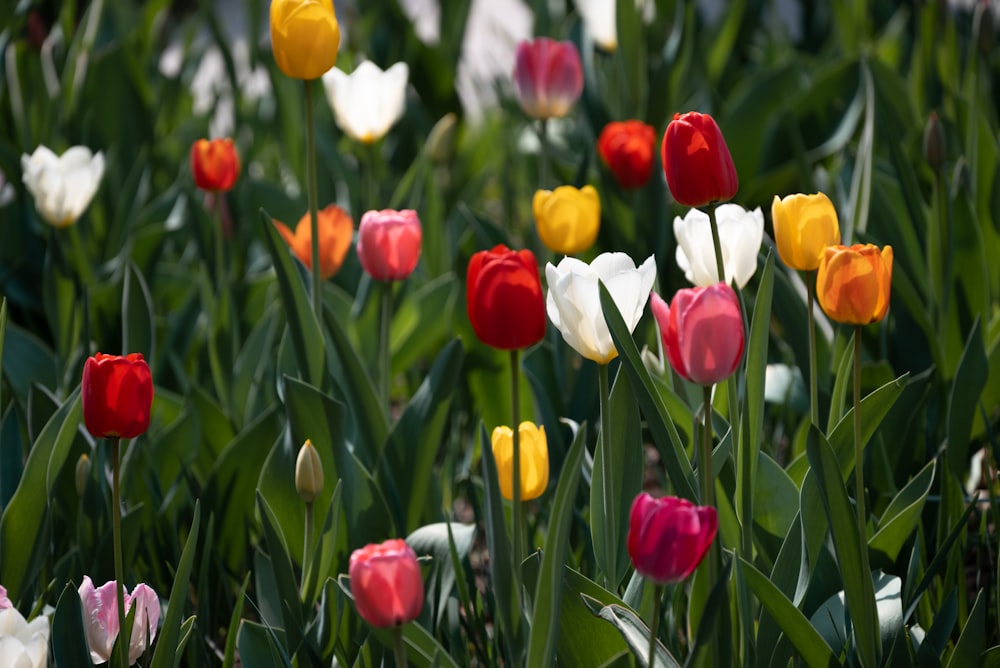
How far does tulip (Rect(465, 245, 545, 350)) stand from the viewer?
32.1 inches

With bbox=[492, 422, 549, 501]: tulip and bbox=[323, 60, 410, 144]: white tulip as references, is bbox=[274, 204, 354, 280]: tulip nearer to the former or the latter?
bbox=[323, 60, 410, 144]: white tulip

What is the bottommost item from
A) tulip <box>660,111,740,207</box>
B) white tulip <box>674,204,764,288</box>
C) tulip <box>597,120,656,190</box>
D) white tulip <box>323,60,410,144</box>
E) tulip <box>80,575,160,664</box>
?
tulip <box>80,575,160,664</box>

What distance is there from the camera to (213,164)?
4.91ft

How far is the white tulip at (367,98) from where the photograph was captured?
5.39 ft

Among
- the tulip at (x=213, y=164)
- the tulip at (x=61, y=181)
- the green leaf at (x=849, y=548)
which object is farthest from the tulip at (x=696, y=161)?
the tulip at (x=61, y=181)

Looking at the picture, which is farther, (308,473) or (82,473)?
(82,473)

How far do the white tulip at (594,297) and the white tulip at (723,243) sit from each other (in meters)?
0.12

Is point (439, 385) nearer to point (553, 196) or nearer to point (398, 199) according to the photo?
point (553, 196)

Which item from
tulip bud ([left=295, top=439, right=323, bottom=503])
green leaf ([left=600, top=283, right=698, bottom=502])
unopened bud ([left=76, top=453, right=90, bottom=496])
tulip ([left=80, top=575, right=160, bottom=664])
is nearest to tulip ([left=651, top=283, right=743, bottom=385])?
green leaf ([left=600, top=283, right=698, bottom=502])

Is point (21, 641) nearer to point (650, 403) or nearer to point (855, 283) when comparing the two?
point (650, 403)

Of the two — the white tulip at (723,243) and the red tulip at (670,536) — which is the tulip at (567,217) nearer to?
the white tulip at (723,243)

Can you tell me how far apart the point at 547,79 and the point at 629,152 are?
0.60ft

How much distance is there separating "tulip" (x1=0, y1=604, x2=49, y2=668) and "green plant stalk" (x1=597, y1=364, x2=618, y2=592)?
1.37 feet

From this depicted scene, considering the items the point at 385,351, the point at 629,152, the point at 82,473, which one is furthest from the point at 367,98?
the point at 82,473
